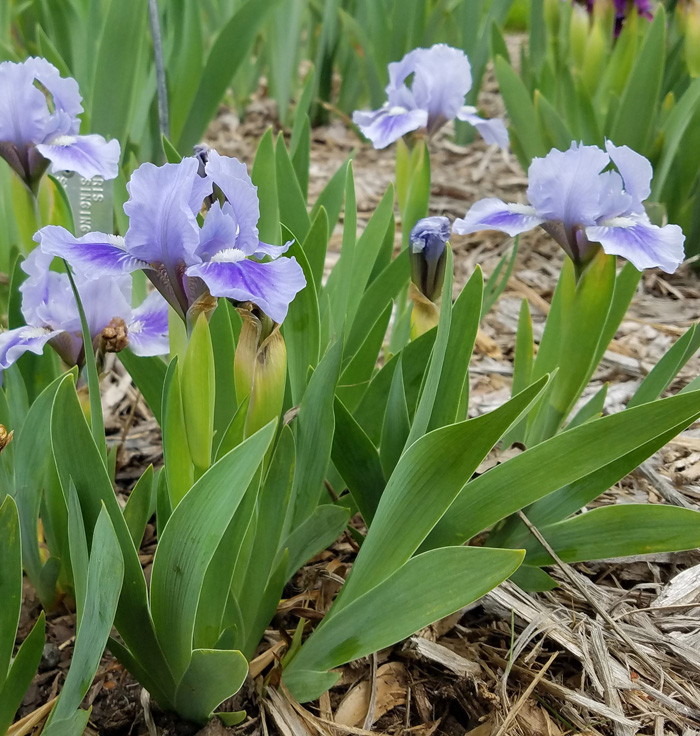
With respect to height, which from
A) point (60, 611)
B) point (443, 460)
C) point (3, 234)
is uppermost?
point (443, 460)

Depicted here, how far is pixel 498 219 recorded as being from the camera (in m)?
0.87

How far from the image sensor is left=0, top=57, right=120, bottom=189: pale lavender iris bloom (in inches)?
37.4

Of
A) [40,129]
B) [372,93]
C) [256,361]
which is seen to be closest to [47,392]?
[256,361]

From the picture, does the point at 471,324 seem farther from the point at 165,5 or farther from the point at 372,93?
the point at 372,93

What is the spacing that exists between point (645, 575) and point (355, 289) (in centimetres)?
60

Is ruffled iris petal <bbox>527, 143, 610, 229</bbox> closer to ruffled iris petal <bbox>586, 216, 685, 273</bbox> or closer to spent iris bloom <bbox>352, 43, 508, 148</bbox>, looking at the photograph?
ruffled iris petal <bbox>586, 216, 685, 273</bbox>

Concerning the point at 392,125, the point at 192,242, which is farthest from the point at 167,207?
the point at 392,125

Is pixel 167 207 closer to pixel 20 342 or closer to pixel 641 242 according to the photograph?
pixel 20 342

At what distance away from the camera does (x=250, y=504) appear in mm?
667

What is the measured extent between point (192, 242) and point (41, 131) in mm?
536

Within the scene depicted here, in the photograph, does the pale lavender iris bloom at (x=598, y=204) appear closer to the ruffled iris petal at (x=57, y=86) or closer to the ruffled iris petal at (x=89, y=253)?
the ruffled iris petal at (x=89, y=253)

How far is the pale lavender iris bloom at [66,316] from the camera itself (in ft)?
2.64

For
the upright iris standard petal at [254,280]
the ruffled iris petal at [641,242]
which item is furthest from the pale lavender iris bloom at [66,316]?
the ruffled iris petal at [641,242]

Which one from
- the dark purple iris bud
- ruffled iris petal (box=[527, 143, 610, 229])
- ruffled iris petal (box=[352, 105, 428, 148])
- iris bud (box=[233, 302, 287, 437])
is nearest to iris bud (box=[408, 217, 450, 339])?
the dark purple iris bud
